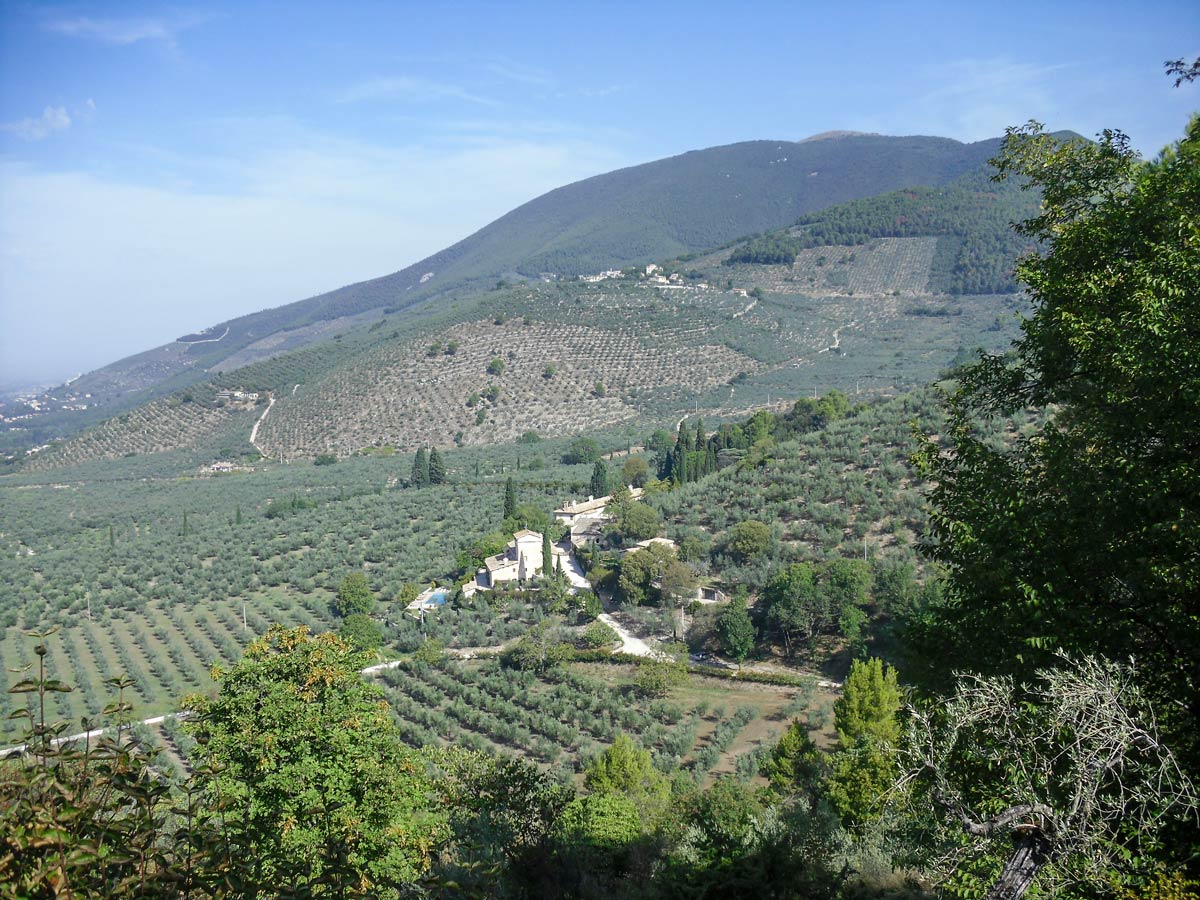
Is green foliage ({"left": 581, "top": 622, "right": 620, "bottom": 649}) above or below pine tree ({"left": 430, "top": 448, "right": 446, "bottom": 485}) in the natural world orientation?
below

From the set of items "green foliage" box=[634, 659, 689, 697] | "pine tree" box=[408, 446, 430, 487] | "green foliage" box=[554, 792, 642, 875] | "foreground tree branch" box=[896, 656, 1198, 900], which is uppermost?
"foreground tree branch" box=[896, 656, 1198, 900]

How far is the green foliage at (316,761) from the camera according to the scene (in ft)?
25.1

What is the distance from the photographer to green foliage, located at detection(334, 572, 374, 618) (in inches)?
1219

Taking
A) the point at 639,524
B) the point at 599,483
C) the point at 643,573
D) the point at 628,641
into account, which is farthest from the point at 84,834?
the point at 599,483

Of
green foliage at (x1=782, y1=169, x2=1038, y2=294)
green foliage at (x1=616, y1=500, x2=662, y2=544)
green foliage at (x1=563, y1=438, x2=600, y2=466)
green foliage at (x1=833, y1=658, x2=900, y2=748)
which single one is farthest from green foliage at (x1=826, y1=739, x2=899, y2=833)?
green foliage at (x1=782, y1=169, x2=1038, y2=294)

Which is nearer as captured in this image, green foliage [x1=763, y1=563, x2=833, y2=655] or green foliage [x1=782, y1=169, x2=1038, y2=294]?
green foliage [x1=763, y1=563, x2=833, y2=655]

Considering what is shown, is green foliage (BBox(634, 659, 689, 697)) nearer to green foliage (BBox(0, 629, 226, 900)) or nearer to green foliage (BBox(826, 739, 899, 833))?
green foliage (BBox(826, 739, 899, 833))

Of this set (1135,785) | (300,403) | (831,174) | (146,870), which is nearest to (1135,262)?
(1135,785)

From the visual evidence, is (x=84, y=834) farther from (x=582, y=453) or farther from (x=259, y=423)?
(x=259, y=423)

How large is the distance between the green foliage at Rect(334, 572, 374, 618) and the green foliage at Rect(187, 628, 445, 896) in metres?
22.2

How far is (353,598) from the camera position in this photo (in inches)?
1225

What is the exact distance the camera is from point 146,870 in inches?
125

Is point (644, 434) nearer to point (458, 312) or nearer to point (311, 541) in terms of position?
point (311, 541)

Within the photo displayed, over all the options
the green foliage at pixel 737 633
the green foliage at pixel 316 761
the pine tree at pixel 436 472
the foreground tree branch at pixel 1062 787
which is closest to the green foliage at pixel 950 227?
the pine tree at pixel 436 472
